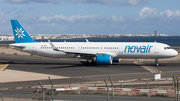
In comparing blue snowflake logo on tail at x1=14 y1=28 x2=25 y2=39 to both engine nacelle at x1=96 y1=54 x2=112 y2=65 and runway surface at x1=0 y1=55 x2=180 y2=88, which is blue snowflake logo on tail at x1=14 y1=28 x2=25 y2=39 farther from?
engine nacelle at x1=96 y1=54 x2=112 y2=65

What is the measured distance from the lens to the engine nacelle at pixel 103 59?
39.0m

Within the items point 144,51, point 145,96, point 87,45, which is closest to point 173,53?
point 144,51

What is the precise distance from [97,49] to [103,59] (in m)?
3.22

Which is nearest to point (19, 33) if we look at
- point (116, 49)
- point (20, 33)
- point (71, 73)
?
point (20, 33)

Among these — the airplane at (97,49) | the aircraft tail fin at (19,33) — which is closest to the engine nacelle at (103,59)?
the airplane at (97,49)

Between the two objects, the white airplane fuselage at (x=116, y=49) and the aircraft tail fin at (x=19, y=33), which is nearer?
the white airplane fuselage at (x=116, y=49)

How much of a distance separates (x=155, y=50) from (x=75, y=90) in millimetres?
23640

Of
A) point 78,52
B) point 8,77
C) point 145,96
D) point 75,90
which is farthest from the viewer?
point 78,52

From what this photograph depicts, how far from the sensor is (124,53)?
134 feet

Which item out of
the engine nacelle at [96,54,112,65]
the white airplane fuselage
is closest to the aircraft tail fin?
the white airplane fuselage

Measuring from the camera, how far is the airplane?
132 ft

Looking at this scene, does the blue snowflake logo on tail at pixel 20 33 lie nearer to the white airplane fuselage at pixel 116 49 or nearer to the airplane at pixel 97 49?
the airplane at pixel 97 49

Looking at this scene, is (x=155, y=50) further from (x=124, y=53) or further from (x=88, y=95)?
(x=88, y=95)

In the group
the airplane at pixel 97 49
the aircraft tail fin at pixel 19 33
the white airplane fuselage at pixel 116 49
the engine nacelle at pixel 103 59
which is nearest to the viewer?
the engine nacelle at pixel 103 59
